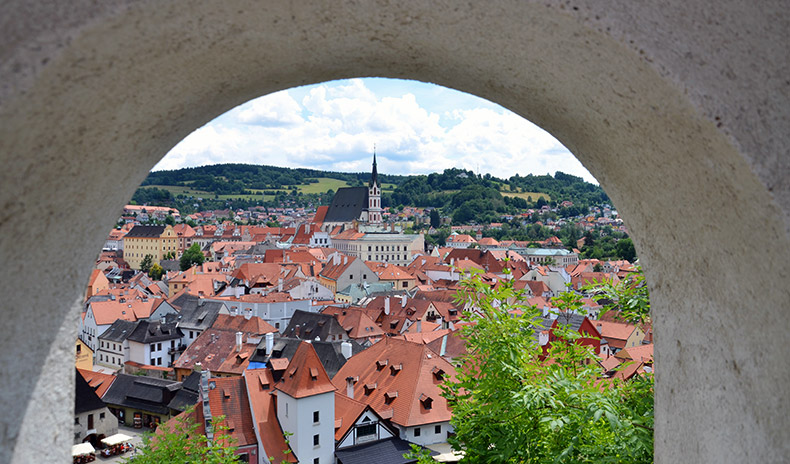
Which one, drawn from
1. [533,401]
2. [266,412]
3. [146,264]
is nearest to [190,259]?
[146,264]

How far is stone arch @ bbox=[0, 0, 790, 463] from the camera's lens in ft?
4.93

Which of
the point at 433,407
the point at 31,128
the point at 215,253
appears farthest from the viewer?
the point at 215,253

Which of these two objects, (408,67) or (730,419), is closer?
(730,419)

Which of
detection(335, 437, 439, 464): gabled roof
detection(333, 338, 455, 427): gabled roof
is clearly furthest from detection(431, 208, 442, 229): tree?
detection(335, 437, 439, 464): gabled roof

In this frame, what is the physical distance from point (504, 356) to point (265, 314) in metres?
40.2

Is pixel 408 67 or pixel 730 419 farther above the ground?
pixel 408 67

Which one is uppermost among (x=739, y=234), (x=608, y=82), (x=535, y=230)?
(x=535, y=230)

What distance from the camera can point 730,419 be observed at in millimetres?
1921

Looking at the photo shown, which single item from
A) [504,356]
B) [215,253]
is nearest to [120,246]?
[215,253]

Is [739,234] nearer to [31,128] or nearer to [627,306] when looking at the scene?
[31,128]

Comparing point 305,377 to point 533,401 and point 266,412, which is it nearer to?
point 266,412

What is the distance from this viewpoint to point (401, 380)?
2339cm

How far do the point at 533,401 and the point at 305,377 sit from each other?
16.8 metres

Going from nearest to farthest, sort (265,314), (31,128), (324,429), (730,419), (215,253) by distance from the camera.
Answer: (31,128) → (730,419) → (324,429) → (265,314) → (215,253)
